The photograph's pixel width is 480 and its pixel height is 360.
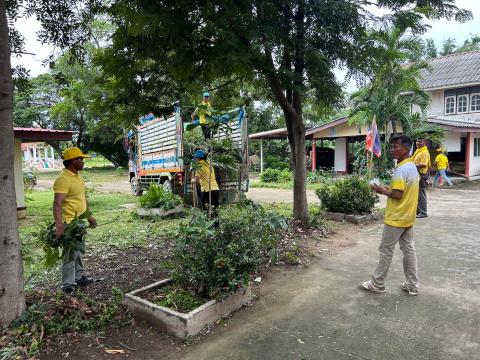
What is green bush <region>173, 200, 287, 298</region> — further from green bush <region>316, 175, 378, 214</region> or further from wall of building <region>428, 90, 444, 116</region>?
wall of building <region>428, 90, 444, 116</region>

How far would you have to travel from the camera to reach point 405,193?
401cm

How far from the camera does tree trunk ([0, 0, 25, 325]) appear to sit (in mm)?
3193

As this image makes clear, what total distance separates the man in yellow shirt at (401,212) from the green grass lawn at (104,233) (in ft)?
12.6

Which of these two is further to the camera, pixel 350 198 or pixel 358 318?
pixel 350 198

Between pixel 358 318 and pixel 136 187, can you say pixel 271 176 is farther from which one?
pixel 358 318

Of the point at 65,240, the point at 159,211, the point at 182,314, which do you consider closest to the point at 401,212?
the point at 182,314

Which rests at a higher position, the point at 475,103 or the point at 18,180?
the point at 475,103

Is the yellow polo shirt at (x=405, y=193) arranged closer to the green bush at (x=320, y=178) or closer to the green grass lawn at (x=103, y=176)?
the green bush at (x=320, y=178)

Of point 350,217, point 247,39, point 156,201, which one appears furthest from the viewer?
point 156,201

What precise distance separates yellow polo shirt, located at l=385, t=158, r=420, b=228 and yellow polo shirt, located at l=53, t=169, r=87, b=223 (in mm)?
3433

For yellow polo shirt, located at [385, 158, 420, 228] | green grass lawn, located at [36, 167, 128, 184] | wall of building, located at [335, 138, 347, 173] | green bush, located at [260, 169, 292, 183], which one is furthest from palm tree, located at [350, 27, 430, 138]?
green grass lawn, located at [36, 167, 128, 184]

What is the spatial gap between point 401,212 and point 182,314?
8.03 ft

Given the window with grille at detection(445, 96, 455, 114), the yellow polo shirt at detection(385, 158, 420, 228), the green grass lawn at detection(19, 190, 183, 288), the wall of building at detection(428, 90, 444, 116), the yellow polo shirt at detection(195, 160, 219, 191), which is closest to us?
the yellow polo shirt at detection(385, 158, 420, 228)

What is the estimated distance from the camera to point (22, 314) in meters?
3.37
